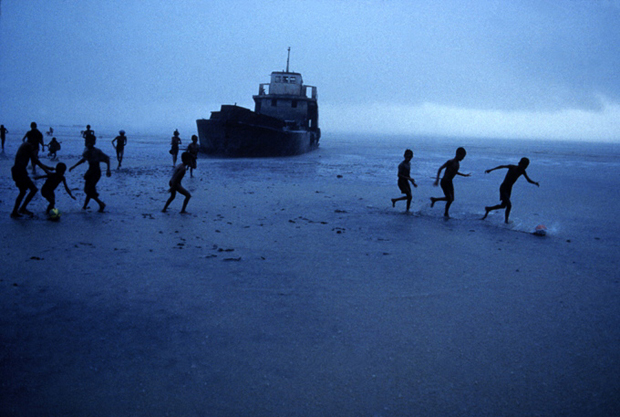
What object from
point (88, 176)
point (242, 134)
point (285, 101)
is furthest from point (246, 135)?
point (88, 176)

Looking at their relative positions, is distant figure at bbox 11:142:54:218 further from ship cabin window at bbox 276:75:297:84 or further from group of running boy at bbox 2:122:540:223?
ship cabin window at bbox 276:75:297:84

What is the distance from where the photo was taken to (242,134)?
27.2m

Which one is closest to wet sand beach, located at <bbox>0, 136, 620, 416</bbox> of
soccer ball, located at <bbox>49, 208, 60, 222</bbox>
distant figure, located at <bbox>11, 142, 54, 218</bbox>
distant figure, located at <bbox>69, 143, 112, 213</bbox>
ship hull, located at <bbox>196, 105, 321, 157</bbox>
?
soccer ball, located at <bbox>49, 208, 60, 222</bbox>

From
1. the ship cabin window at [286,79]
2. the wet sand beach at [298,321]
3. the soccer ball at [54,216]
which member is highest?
the ship cabin window at [286,79]

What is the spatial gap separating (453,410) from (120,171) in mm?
16935

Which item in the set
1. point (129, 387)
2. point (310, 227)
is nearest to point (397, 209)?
point (310, 227)

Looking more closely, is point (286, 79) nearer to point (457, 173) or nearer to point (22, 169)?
point (457, 173)

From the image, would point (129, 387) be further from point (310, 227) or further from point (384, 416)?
point (310, 227)

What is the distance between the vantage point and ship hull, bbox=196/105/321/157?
26.9 metres

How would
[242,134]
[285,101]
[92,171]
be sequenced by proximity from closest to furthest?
[92,171]
[242,134]
[285,101]

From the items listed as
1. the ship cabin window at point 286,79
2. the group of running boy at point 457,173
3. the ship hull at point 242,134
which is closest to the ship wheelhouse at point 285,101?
the ship cabin window at point 286,79

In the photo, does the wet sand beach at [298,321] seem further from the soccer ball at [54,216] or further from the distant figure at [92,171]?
the distant figure at [92,171]

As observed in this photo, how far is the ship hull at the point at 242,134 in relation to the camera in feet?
88.2

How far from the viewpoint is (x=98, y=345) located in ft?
12.0
